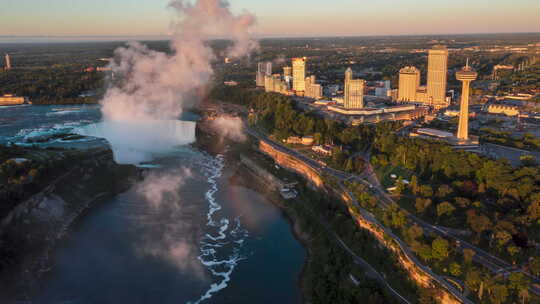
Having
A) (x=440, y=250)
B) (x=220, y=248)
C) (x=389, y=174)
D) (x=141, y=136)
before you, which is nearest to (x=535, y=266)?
(x=440, y=250)


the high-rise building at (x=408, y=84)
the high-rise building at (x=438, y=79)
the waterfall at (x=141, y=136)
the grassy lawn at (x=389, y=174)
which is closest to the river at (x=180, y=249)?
the waterfall at (x=141, y=136)

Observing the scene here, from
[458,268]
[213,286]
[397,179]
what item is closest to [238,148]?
[397,179]

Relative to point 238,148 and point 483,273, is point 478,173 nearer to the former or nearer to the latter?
point 483,273

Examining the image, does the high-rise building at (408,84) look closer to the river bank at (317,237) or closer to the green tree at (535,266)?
the river bank at (317,237)

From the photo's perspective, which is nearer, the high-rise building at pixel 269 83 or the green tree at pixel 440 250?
the green tree at pixel 440 250

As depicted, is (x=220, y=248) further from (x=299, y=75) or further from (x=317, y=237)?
(x=299, y=75)
